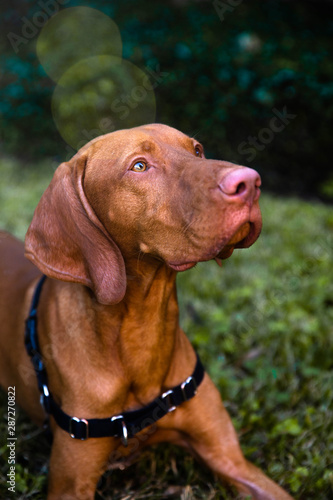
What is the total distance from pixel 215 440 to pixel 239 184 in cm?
135

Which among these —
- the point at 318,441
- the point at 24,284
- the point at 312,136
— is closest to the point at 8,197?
the point at 24,284

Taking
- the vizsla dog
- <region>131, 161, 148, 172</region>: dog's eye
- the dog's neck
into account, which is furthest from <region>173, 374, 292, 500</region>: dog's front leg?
<region>131, 161, 148, 172</region>: dog's eye

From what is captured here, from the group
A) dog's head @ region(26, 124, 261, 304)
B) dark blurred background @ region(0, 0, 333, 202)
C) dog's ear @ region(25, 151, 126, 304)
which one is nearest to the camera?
dog's head @ region(26, 124, 261, 304)

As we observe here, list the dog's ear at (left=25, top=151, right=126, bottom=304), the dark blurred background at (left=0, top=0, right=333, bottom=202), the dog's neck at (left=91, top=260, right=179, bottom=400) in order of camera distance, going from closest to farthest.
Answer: the dog's ear at (left=25, top=151, right=126, bottom=304), the dog's neck at (left=91, top=260, right=179, bottom=400), the dark blurred background at (left=0, top=0, right=333, bottom=202)

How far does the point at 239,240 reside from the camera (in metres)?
1.89

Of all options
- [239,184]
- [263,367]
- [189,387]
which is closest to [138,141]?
[239,184]

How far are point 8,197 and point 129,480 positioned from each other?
483 cm

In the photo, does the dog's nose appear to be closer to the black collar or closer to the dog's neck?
the dog's neck

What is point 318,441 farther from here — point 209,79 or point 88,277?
point 209,79

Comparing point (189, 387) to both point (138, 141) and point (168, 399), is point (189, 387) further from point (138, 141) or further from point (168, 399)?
point (138, 141)

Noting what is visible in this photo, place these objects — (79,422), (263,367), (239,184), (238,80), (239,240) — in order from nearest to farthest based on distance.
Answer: (239,184) → (239,240) → (79,422) → (263,367) → (238,80)

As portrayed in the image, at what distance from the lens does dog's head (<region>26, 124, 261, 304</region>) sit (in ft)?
6.01

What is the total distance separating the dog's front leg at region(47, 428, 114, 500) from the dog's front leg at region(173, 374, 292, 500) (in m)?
0.42

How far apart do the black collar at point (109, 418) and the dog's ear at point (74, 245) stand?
1.77 feet
